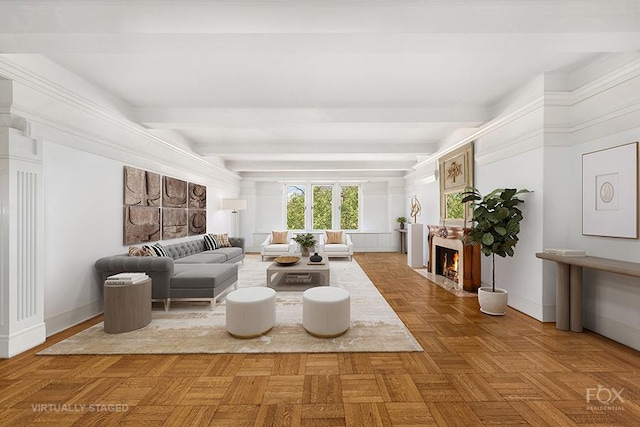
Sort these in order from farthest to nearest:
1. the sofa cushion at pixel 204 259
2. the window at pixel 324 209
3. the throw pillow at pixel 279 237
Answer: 1. the window at pixel 324 209
2. the throw pillow at pixel 279 237
3. the sofa cushion at pixel 204 259

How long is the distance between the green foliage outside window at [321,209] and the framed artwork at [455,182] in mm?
4595

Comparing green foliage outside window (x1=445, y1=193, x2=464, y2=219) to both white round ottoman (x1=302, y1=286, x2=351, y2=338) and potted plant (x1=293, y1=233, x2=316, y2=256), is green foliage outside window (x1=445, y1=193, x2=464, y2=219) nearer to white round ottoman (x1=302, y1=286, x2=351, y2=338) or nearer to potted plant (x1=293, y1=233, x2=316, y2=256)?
potted plant (x1=293, y1=233, x2=316, y2=256)

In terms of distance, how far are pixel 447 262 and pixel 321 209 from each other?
526 cm

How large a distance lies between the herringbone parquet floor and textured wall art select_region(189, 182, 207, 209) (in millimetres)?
3941

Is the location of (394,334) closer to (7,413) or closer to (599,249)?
(599,249)

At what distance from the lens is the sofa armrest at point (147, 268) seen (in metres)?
3.72

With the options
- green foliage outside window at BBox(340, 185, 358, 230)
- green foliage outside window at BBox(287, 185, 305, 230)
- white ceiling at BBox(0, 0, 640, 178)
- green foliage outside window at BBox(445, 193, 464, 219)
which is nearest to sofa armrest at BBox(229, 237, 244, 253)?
green foliage outside window at BBox(287, 185, 305, 230)

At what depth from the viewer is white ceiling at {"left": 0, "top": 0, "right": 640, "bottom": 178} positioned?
2217mm

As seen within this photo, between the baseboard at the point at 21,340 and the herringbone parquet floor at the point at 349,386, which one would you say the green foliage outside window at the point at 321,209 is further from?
the baseboard at the point at 21,340

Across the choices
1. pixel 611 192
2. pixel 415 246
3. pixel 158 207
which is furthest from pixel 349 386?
pixel 415 246

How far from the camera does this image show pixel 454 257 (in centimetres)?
583

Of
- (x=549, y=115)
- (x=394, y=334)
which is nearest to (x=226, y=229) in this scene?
(x=394, y=334)

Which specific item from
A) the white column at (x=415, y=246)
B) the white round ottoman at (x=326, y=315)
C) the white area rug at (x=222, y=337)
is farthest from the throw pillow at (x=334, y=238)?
the white round ottoman at (x=326, y=315)

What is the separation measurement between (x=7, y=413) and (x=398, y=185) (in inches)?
391
